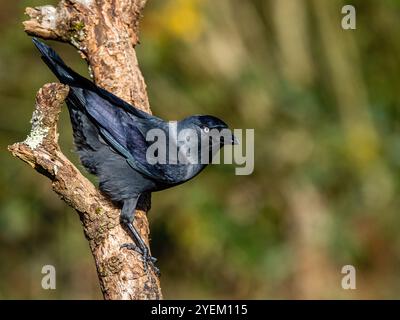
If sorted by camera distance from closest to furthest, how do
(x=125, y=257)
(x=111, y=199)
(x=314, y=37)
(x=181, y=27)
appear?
(x=125, y=257)
(x=111, y=199)
(x=181, y=27)
(x=314, y=37)

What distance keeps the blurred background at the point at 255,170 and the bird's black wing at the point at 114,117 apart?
129 inches

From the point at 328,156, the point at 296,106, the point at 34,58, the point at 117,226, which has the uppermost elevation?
the point at 34,58

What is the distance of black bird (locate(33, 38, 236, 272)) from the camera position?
5.15 meters

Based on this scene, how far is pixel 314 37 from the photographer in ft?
32.6

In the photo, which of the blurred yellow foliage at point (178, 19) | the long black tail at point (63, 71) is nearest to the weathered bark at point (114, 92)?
the long black tail at point (63, 71)

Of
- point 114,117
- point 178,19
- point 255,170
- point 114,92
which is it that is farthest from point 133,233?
point 255,170

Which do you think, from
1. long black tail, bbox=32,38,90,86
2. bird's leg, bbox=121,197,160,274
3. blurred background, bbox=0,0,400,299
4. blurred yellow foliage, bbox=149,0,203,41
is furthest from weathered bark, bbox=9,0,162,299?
blurred background, bbox=0,0,400,299

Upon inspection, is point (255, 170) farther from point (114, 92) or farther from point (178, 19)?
point (114, 92)

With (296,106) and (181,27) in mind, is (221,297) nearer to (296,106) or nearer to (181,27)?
(296,106)

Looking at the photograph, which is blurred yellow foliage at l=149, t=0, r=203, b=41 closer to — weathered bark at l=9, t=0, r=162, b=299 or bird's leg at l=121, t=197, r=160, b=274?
weathered bark at l=9, t=0, r=162, b=299

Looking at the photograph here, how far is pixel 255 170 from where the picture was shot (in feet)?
30.5

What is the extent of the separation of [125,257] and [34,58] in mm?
5155

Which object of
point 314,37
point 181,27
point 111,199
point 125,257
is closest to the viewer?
point 125,257

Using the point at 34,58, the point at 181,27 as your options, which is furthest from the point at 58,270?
the point at 181,27
